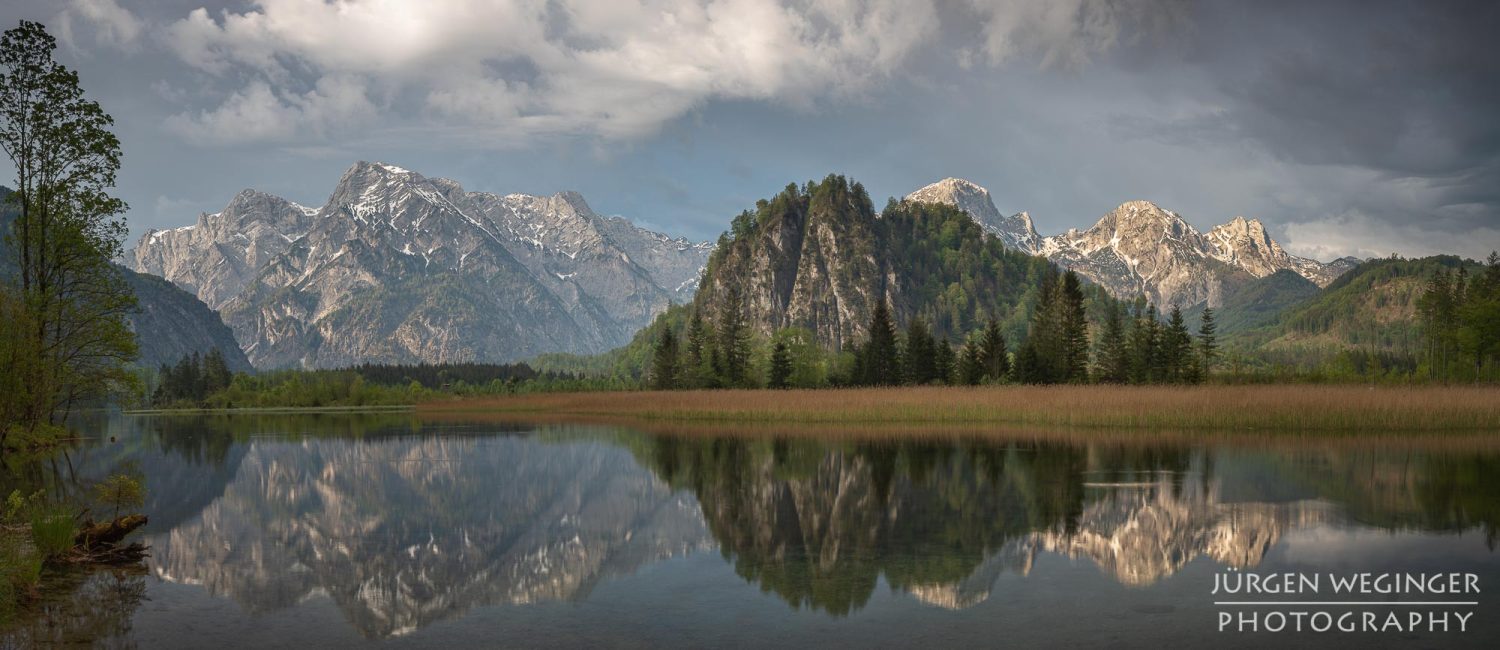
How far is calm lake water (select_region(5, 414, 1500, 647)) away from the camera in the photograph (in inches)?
428

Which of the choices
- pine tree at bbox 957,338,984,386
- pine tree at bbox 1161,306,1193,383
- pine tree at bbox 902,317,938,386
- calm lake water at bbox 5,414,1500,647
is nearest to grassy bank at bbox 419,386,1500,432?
calm lake water at bbox 5,414,1500,647

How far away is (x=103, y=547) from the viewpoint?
53.4 ft

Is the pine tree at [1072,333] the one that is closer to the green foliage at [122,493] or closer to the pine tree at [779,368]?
the pine tree at [779,368]

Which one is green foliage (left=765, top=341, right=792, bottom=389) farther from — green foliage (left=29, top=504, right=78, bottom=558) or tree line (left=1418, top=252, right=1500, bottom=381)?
green foliage (left=29, top=504, right=78, bottom=558)

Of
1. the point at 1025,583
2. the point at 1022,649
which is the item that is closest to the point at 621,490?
the point at 1025,583

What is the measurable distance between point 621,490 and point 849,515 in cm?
850

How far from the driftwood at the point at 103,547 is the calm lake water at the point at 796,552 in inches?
22.8

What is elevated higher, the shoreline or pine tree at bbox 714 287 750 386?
pine tree at bbox 714 287 750 386

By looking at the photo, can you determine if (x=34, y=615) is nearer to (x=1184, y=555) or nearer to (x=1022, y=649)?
(x=1022, y=649)

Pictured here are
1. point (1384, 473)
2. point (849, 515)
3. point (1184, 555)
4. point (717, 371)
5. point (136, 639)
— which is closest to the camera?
point (136, 639)

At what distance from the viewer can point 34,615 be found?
11.6 m

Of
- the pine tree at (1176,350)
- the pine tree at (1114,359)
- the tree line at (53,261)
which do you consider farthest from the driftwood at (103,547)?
the pine tree at (1176,350)

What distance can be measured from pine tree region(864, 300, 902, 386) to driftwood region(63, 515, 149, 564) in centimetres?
8979

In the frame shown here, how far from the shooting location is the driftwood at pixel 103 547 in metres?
15.6
